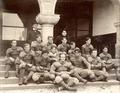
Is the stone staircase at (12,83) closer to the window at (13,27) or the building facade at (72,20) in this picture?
the building facade at (72,20)

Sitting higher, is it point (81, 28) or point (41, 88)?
point (81, 28)

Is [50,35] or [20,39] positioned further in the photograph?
[20,39]

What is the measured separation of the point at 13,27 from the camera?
676 inches

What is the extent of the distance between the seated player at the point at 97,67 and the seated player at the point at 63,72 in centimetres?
104

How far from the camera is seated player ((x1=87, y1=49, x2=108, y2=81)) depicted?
41.1 feet

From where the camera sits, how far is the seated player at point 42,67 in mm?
11516

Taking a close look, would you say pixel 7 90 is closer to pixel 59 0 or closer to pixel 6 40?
pixel 6 40

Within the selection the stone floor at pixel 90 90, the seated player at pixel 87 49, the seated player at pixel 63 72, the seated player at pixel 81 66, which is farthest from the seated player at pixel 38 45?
the seated player at pixel 87 49

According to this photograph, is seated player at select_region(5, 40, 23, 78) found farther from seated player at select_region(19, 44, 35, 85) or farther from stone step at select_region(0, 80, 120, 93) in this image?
stone step at select_region(0, 80, 120, 93)

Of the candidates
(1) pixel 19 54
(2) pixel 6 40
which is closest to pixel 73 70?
(1) pixel 19 54

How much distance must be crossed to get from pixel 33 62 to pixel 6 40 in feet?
16.6

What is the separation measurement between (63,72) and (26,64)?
113 cm

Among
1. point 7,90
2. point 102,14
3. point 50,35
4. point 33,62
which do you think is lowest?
point 7,90

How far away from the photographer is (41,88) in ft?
37.5
